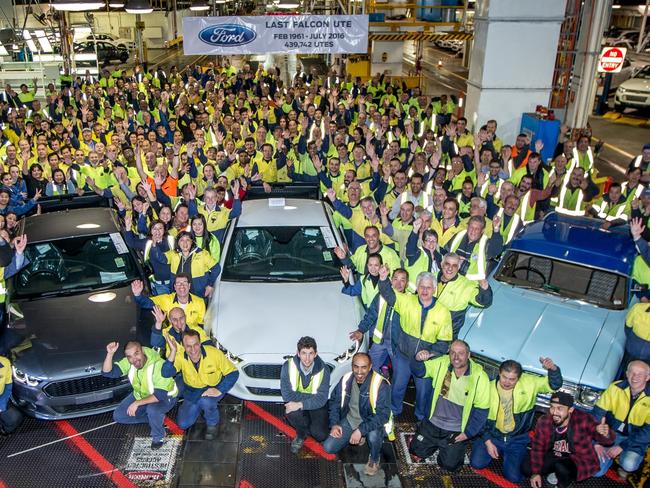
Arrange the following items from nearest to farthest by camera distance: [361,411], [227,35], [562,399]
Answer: [562,399] < [361,411] < [227,35]

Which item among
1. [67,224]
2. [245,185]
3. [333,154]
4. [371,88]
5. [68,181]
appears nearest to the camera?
[67,224]

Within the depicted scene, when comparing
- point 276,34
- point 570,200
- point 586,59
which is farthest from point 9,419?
point 586,59

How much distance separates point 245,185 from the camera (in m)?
8.12

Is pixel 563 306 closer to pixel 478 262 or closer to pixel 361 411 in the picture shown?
pixel 478 262

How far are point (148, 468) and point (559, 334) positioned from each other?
154 inches

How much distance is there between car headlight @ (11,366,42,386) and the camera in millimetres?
5159

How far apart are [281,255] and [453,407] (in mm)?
2519

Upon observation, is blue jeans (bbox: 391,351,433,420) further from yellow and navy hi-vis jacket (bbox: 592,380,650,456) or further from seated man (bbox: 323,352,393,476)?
yellow and navy hi-vis jacket (bbox: 592,380,650,456)

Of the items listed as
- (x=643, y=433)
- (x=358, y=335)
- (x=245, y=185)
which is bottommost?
(x=643, y=433)

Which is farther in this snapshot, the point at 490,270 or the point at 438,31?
the point at 438,31

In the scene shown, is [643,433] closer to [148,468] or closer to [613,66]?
[148,468]

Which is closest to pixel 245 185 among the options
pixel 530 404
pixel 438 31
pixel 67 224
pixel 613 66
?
pixel 67 224

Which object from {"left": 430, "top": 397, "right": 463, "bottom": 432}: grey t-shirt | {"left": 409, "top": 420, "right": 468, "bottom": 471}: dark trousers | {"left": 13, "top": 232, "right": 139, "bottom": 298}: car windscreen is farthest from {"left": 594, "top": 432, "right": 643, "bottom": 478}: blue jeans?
{"left": 13, "top": 232, "right": 139, "bottom": 298}: car windscreen

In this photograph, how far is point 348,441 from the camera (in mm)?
5031
